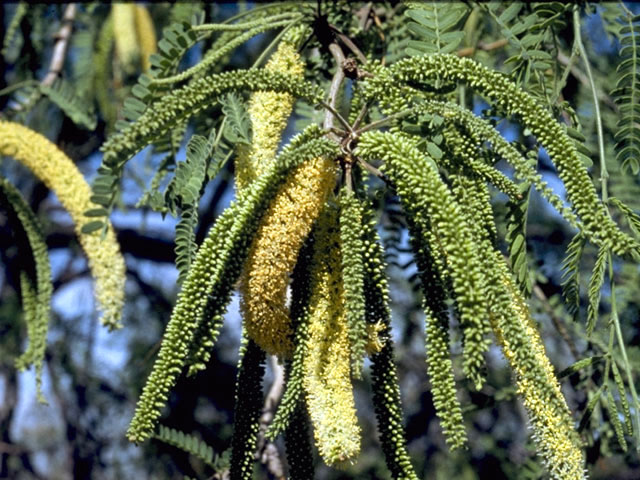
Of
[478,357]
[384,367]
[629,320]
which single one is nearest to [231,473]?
[384,367]

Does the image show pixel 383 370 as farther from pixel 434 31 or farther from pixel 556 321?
pixel 556 321

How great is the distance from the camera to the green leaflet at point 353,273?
0.94 meters

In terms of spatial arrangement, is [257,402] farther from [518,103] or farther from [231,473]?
[518,103]

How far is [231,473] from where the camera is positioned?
1.11 meters

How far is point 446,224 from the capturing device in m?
0.90

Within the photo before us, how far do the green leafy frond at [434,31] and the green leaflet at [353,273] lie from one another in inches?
13.9

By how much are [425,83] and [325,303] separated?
1.35 ft

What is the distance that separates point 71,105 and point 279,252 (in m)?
1.33

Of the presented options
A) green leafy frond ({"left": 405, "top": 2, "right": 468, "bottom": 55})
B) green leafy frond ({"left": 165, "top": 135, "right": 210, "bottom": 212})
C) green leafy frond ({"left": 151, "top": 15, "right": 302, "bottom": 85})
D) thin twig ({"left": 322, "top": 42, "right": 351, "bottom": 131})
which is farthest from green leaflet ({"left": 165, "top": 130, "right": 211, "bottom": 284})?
green leafy frond ({"left": 405, "top": 2, "right": 468, "bottom": 55})

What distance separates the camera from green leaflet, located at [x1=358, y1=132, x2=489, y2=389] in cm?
86

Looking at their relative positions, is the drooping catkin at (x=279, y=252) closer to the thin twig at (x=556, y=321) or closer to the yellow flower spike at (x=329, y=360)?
the yellow flower spike at (x=329, y=360)

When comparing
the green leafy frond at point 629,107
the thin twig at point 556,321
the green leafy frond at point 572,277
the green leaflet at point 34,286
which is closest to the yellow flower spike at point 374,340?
the green leafy frond at point 572,277

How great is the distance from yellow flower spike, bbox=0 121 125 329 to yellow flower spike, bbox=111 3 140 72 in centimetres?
105

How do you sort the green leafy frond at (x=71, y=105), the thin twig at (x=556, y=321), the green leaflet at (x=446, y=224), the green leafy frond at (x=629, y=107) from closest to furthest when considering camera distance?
the green leaflet at (x=446, y=224), the green leafy frond at (x=629, y=107), the thin twig at (x=556, y=321), the green leafy frond at (x=71, y=105)
